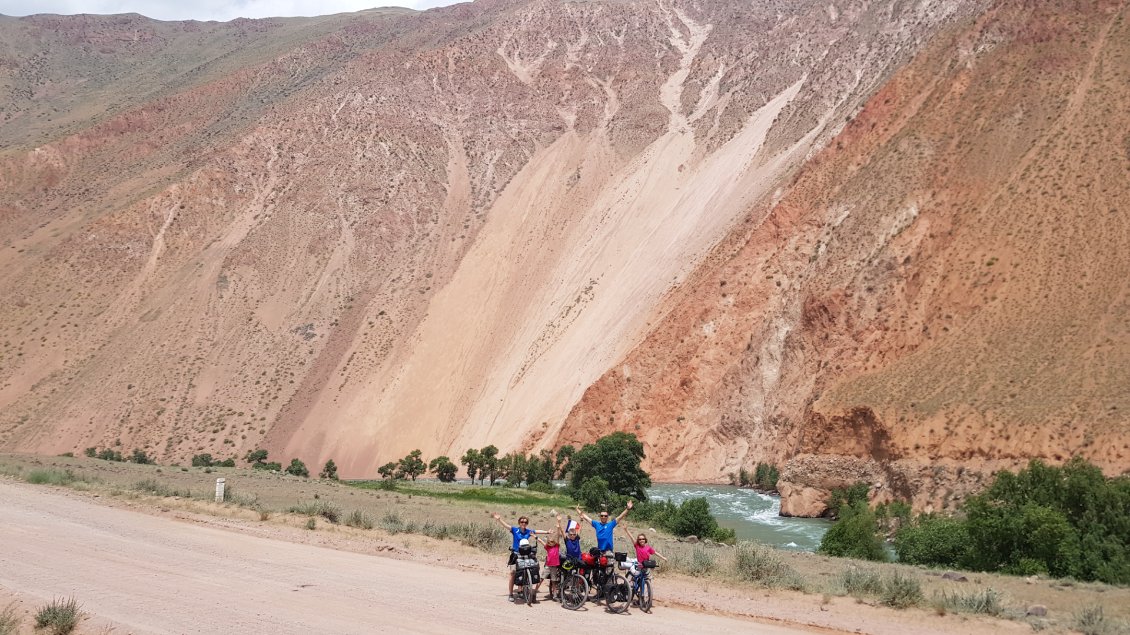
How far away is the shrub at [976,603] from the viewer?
46.1 ft

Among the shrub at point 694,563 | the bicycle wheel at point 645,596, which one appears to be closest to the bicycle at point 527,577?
the bicycle wheel at point 645,596

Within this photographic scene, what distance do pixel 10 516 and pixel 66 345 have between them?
4827cm

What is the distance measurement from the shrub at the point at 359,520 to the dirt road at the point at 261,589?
3.11 metres

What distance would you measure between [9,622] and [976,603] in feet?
42.2

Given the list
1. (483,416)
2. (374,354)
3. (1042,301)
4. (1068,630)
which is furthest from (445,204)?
(1068,630)

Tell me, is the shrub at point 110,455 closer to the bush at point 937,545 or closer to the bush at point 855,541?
the bush at point 855,541

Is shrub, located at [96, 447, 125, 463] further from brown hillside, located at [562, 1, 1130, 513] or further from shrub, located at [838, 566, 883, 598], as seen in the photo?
shrub, located at [838, 566, 883, 598]

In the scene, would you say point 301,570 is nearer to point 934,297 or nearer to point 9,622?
point 9,622

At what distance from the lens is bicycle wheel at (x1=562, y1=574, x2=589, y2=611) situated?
13250 mm

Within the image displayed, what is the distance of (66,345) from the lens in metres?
63.0

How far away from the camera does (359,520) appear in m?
21.9

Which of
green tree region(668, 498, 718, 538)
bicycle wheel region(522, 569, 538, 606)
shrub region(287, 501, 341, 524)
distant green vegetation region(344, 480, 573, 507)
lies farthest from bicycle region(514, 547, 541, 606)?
distant green vegetation region(344, 480, 573, 507)

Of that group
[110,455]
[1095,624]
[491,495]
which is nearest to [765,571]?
[1095,624]

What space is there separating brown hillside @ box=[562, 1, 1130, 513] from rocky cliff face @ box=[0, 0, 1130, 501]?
16cm
